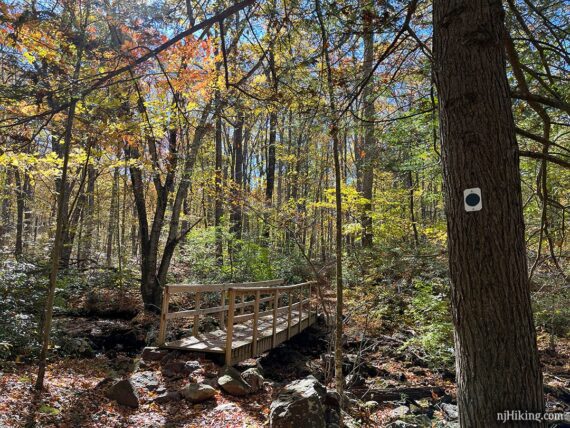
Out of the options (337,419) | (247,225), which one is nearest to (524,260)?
(337,419)

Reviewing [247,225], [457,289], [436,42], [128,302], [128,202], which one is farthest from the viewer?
[247,225]

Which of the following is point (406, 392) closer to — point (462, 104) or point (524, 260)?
point (524, 260)

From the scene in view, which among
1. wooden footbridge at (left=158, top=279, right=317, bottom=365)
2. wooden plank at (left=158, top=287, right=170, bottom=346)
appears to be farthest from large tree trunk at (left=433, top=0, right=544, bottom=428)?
wooden plank at (left=158, top=287, right=170, bottom=346)

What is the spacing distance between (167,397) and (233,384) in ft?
3.04

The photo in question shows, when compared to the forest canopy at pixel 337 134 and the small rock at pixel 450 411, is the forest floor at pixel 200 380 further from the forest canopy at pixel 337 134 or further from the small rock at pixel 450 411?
the forest canopy at pixel 337 134

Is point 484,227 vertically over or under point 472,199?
under

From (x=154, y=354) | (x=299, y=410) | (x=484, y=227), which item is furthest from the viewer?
(x=154, y=354)

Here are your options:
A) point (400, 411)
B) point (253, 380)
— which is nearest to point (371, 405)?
point (400, 411)

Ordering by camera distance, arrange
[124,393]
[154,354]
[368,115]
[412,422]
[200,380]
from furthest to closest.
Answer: [154,354] → [368,115] → [200,380] → [124,393] → [412,422]

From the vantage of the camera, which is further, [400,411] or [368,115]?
[368,115]

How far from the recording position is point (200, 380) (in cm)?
593

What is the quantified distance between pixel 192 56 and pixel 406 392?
24.8 ft

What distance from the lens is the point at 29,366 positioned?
240 inches

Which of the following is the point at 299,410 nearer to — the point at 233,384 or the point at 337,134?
the point at 233,384
